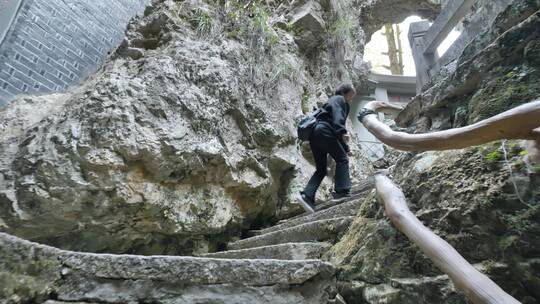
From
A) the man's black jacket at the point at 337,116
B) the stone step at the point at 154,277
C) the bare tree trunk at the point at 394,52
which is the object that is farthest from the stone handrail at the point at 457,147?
the bare tree trunk at the point at 394,52

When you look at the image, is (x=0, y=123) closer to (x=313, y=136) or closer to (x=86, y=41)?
(x=86, y=41)

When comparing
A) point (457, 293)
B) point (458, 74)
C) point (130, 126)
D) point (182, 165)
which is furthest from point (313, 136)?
point (457, 293)

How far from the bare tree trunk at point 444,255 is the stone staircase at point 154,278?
470 millimetres

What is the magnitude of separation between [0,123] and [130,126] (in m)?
1.48

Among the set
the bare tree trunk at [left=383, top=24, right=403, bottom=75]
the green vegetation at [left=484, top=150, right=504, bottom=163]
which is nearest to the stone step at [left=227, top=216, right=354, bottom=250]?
the green vegetation at [left=484, top=150, right=504, bottom=163]

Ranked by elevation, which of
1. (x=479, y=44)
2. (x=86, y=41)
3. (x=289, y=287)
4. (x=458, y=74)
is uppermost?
(x=86, y=41)

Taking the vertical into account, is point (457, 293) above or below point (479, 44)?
below

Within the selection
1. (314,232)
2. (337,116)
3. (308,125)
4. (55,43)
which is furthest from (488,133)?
(55,43)

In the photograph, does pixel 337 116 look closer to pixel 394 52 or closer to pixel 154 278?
pixel 154 278

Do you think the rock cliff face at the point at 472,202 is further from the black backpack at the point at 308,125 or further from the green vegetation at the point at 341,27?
the green vegetation at the point at 341,27

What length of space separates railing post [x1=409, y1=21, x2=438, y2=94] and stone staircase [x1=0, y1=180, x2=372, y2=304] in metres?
3.24

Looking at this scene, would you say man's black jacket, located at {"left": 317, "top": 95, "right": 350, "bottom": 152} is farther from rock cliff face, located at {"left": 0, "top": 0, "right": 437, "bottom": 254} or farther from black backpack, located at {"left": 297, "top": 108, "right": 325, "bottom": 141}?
rock cliff face, located at {"left": 0, "top": 0, "right": 437, "bottom": 254}

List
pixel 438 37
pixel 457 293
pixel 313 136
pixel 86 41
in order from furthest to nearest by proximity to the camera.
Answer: pixel 86 41 → pixel 438 37 → pixel 313 136 → pixel 457 293

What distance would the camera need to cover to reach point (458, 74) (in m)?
1.64
